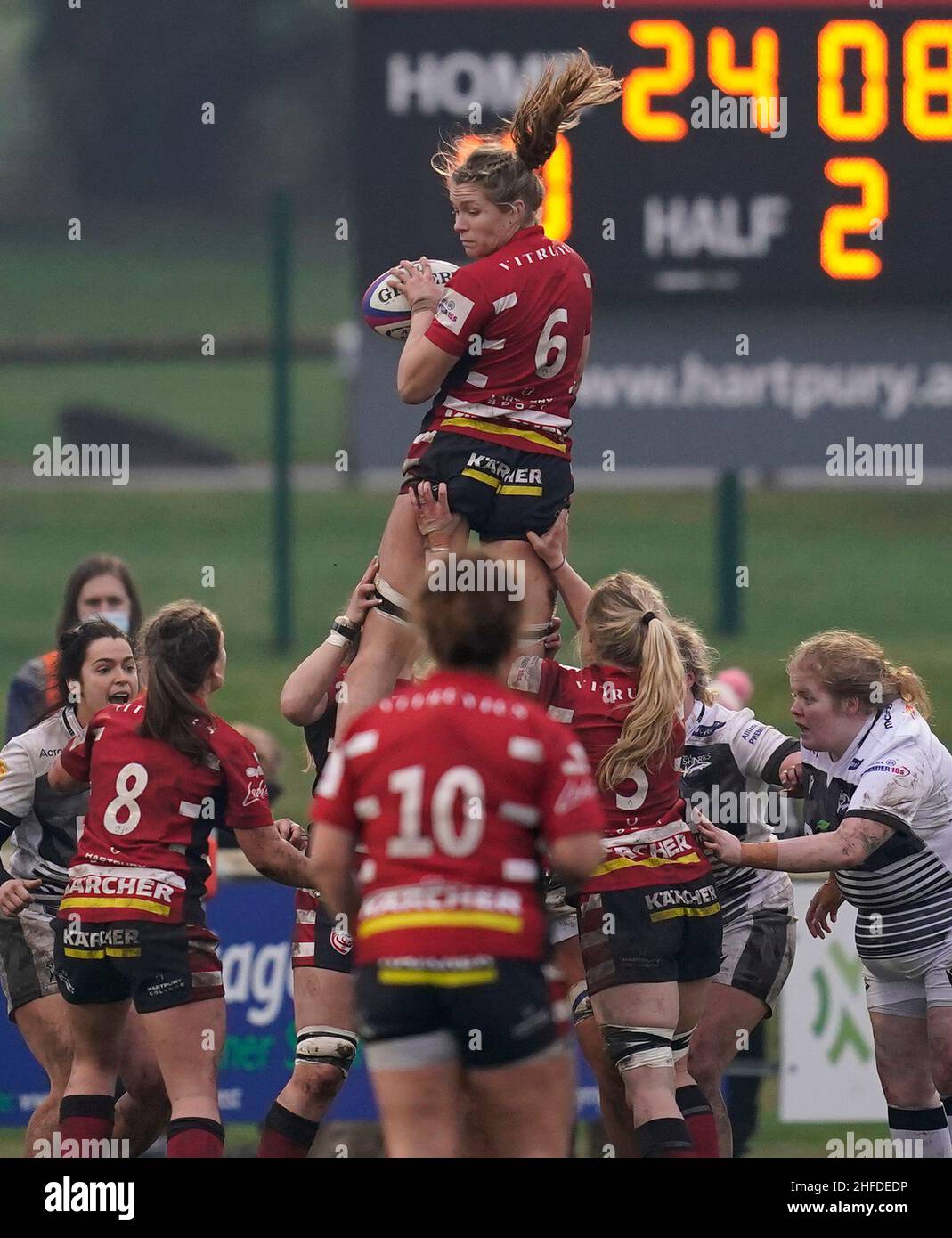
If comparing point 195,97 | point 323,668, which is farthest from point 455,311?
point 195,97

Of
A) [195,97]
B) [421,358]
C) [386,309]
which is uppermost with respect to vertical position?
[195,97]

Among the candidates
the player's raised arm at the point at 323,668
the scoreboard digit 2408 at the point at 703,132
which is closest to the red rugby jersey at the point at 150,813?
the player's raised arm at the point at 323,668

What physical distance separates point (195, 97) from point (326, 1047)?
40921mm

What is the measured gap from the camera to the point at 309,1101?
682 cm

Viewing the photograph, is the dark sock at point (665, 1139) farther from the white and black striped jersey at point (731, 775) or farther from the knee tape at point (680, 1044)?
the white and black striped jersey at point (731, 775)

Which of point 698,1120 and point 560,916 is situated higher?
point 560,916

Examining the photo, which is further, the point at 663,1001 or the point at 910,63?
the point at 910,63

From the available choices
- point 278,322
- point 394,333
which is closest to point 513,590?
point 394,333

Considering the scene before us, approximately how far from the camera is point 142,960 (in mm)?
6480

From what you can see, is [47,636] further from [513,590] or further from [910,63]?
[513,590]

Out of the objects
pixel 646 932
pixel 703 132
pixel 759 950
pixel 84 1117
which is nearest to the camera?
pixel 646 932

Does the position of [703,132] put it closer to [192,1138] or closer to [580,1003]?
[580,1003]

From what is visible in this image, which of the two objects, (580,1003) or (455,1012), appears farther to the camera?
(580,1003)

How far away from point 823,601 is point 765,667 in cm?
598
